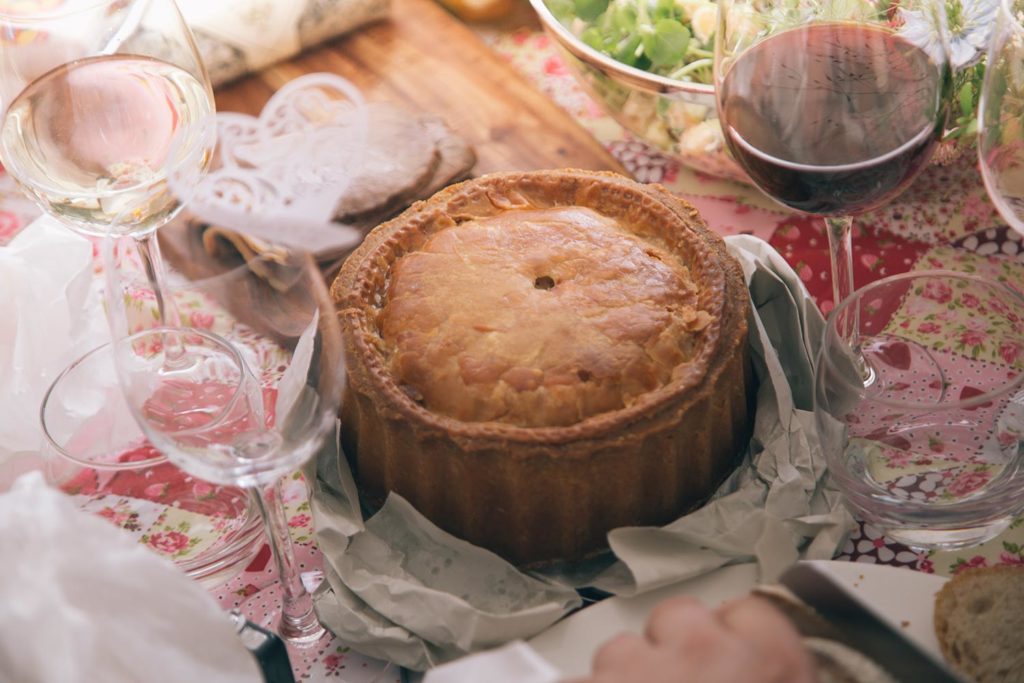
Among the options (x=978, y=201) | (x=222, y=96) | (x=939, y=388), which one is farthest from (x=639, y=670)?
(x=222, y=96)

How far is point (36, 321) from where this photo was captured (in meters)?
1.69

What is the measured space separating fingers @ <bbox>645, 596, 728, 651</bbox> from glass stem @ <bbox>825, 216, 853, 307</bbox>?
61cm

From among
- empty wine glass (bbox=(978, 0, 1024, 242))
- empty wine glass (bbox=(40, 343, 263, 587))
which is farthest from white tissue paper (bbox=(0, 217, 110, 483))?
empty wine glass (bbox=(978, 0, 1024, 242))

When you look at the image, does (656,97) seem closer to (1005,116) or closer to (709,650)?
(1005,116)

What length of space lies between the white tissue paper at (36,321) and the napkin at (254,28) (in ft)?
1.41

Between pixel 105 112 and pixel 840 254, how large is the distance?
0.90 meters

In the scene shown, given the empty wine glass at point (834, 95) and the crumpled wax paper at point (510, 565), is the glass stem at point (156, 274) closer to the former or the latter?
the crumpled wax paper at point (510, 565)

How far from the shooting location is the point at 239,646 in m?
1.10

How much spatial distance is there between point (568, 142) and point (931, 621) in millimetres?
990

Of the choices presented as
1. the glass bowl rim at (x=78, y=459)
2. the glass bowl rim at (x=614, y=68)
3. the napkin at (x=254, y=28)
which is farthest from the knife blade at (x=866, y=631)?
the napkin at (x=254, y=28)

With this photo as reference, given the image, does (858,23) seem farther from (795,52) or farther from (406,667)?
(406,667)

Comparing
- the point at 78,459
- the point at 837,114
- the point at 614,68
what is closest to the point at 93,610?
the point at 78,459

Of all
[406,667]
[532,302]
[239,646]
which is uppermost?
[532,302]

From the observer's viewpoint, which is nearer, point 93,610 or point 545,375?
point 93,610
